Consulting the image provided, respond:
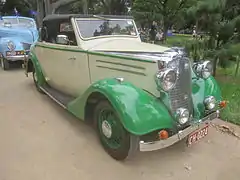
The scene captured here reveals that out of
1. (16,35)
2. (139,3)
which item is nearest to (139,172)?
(16,35)

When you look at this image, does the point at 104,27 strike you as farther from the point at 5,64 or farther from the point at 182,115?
the point at 5,64

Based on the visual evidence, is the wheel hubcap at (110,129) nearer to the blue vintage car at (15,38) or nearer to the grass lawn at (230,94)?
the grass lawn at (230,94)

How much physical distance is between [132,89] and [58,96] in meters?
2.07

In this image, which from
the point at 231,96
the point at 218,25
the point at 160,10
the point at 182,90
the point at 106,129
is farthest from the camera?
the point at 160,10

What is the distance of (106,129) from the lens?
3105 millimetres

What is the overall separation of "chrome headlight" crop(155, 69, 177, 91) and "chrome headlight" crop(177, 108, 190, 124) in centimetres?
28

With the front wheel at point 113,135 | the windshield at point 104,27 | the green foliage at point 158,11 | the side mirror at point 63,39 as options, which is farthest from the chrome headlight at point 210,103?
the green foliage at point 158,11

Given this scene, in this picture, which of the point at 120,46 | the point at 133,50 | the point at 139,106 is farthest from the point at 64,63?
the point at 139,106

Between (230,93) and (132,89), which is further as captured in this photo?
(230,93)

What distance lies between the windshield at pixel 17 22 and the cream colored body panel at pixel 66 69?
460cm

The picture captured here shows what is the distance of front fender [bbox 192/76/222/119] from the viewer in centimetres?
313

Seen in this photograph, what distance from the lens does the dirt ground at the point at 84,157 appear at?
9.18ft

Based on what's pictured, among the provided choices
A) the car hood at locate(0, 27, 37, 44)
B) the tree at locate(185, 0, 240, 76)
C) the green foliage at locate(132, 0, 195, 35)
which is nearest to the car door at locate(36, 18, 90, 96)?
the tree at locate(185, 0, 240, 76)

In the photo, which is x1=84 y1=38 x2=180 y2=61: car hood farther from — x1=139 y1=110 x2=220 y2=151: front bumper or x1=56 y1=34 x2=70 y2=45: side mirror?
x1=139 y1=110 x2=220 y2=151: front bumper
